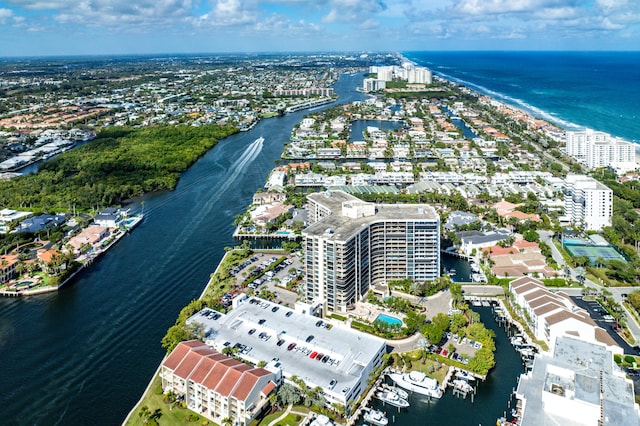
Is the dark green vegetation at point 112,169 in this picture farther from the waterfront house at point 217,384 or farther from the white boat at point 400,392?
the white boat at point 400,392

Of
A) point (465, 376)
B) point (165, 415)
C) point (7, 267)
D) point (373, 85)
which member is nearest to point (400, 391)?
point (465, 376)

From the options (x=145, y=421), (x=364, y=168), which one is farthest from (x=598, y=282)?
(x=364, y=168)

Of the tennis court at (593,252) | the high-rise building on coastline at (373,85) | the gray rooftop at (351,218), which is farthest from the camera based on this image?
the high-rise building on coastline at (373,85)

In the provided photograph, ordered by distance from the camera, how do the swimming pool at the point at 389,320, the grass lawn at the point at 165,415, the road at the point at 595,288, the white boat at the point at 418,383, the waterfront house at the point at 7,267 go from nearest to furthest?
the grass lawn at the point at 165,415
the white boat at the point at 418,383
the swimming pool at the point at 389,320
the road at the point at 595,288
the waterfront house at the point at 7,267

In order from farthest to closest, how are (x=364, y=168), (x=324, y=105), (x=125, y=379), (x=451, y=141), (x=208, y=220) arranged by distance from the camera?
1. (x=324, y=105)
2. (x=451, y=141)
3. (x=364, y=168)
4. (x=208, y=220)
5. (x=125, y=379)

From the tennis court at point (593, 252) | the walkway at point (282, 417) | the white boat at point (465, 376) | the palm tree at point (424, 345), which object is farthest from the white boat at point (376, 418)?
the tennis court at point (593, 252)

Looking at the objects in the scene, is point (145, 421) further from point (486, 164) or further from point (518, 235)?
point (486, 164)
